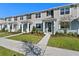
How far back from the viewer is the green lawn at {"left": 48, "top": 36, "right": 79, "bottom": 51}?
27.3ft

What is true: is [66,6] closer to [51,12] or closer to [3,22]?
[51,12]

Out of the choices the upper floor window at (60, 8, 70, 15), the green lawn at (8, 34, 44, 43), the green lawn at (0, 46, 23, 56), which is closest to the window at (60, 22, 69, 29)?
the upper floor window at (60, 8, 70, 15)

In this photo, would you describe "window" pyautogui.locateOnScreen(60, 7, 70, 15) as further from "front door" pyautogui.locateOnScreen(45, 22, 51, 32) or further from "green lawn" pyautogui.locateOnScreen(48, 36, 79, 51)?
"green lawn" pyautogui.locateOnScreen(48, 36, 79, 51)

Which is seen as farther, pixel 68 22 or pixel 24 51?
pixel 68 22

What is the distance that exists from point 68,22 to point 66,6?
1.90 feet

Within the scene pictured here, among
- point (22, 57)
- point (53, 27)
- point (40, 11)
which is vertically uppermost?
point (40, 11)

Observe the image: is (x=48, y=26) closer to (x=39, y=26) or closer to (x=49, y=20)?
(x=49, y=20)

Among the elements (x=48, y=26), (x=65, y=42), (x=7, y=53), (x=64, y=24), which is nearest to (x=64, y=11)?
A: (x=64, y=24)

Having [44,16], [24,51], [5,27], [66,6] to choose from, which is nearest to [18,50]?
[24,51]

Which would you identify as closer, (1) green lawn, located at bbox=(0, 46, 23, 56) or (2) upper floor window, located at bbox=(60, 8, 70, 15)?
(1) green lawn, located at bbox=(0, 46, 23, 56)

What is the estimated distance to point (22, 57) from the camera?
8.19 meters

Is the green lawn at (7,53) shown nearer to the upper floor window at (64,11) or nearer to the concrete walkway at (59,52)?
the concrete walkway at (59,52)

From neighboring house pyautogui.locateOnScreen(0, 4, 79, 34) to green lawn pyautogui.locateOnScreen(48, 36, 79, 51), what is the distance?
1.19ft

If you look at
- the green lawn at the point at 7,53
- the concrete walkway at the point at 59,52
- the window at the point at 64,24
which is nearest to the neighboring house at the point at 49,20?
the window at the point at 64,24
